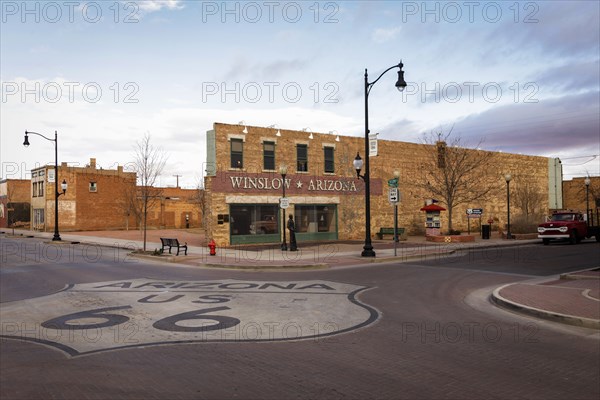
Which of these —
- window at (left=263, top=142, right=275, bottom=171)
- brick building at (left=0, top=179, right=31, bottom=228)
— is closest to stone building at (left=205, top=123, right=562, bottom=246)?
window at (left=263, top=142, right=275, bottom=171)

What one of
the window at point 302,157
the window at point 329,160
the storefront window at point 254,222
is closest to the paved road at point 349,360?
the storefront window at point 254,222

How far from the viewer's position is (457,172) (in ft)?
128

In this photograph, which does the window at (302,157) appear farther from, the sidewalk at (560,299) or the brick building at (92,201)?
the brick building at (92,201)

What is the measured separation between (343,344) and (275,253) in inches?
669

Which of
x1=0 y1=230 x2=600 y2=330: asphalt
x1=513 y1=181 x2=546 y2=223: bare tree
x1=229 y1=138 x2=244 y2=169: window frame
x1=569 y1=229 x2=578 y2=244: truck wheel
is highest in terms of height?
x1=229 y1=138 x2=244 y2=169: window frame

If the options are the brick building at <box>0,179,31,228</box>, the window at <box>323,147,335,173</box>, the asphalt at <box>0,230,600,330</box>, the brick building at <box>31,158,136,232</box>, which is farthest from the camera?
the brick building at <box>0,179,31,228</box>

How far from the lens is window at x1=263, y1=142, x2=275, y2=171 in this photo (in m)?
31.8

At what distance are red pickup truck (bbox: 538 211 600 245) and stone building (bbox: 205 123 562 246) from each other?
1081cm

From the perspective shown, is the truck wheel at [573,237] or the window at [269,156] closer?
the truck wheel at [573,237]

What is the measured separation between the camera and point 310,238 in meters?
33.7

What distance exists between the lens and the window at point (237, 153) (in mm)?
30297

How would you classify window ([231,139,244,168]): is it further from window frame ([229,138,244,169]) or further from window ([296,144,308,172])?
window ([296,144,308,172])

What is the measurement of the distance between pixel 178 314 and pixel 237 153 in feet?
69.8

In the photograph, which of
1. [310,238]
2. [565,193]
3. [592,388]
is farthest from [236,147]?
[565,193]
